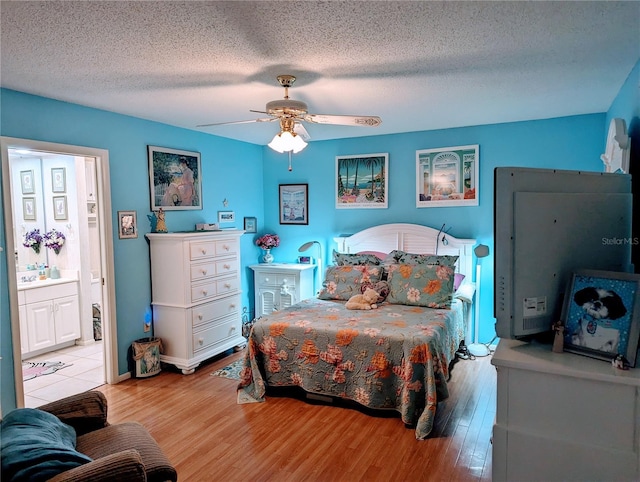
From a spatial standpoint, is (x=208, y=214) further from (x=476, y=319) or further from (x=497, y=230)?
(x=497, y=230)

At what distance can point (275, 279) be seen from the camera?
5.33 meters

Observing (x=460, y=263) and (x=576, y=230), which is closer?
(x=576, y=230)

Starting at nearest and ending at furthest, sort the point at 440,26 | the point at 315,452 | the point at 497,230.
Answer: the point at 497,230 < the point at 440,26 < the point at 315,452

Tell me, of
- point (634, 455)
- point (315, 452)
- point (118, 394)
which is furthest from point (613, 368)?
point (118, 394)

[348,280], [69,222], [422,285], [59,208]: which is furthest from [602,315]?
[59,208]

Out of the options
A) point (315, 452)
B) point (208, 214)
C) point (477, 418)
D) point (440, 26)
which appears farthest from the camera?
point (208, 214)

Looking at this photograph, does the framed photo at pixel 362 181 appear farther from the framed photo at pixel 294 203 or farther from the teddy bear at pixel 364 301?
the teddy bear at pixel 364 301

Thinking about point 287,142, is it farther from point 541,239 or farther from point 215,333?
point 215,333

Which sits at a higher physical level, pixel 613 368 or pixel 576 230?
pixel 576 230

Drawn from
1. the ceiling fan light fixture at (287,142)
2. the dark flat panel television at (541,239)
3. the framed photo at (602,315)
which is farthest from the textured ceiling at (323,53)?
the framed photo at (602,315)

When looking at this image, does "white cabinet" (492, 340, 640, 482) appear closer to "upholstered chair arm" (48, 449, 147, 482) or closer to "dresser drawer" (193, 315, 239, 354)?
"upholstered chair arm" (48, 449, 147, 482)

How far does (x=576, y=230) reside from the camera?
1.62 metres

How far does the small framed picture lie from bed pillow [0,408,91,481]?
3.82 m

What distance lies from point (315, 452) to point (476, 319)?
8.52 ft
